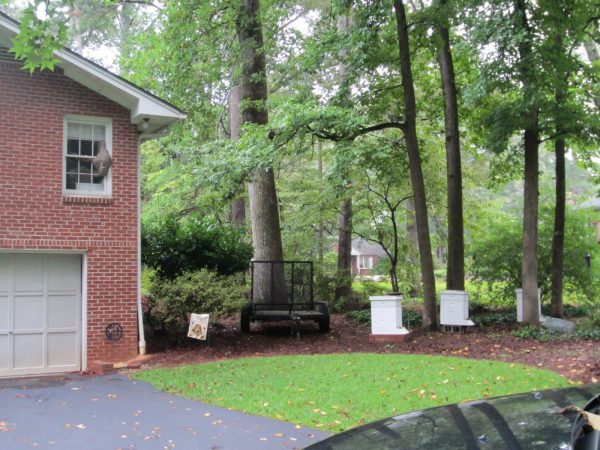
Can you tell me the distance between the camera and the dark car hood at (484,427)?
7.70 feet

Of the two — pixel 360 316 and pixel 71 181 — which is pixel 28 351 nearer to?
pixel 71 181

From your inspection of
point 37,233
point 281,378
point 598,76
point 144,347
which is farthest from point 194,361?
point 598,76

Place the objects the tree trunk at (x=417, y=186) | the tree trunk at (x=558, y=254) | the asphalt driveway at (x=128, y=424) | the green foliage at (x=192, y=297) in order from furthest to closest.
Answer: the tree trunk at (x=558, y=254) < the tree trunk at (x=417, y=186) < the green foliage at (x=192, y=297) < the asphalt driveway at (x=128, y=424)

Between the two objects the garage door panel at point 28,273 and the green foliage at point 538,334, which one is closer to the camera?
the garage door panel at point 28,273

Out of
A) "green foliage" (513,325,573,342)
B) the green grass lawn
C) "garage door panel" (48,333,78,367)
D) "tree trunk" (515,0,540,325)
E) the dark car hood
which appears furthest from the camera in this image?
"tree trunk" (515,0,540,325)

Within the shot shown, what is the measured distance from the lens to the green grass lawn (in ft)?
25.1

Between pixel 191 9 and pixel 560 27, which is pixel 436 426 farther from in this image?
pixel 191 9

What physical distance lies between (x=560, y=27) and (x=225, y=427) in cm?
1170

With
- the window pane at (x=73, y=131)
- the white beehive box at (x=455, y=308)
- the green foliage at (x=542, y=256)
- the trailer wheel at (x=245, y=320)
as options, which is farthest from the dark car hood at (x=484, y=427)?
the green foliage at (x=542, y=256)

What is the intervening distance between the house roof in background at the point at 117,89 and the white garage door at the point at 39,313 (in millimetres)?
3115

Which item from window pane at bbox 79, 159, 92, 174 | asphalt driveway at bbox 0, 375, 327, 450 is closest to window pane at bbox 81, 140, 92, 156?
window pane at bbox 79, 159, 92, 174

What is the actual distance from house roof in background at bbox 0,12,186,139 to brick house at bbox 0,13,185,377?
0.02m

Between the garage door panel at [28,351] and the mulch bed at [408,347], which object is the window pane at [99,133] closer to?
the garage door panel at [28,351]

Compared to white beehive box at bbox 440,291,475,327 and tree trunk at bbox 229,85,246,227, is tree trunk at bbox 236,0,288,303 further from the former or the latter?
white beehive box at bbox 440,291,475,327
